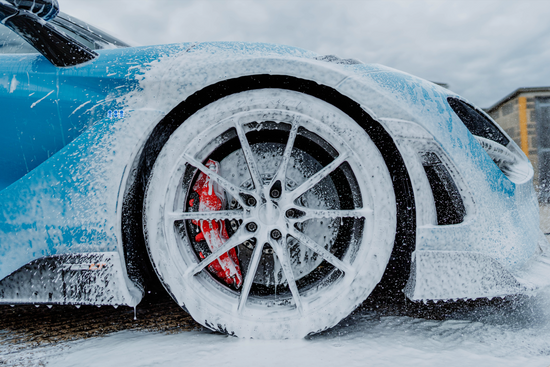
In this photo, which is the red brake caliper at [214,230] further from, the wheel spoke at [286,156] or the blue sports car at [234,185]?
the wheel spoke at [286,156]

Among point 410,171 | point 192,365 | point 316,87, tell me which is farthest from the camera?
point 316,87

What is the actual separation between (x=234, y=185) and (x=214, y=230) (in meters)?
0.26

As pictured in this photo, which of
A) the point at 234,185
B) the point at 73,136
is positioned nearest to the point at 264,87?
the point at 234,185

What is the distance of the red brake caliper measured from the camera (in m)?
1.41

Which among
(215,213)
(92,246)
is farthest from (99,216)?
(215,213)

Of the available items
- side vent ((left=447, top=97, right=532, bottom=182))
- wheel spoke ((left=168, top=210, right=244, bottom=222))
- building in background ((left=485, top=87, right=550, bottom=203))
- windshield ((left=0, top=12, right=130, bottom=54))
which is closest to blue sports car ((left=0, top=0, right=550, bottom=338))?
wheel spoke ((left=168, top=210, right=244, bottom=222))

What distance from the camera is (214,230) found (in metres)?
1.41

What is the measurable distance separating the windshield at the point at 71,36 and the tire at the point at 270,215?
32.2 inches

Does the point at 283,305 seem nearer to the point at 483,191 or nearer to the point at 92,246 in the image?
the point at 92,246

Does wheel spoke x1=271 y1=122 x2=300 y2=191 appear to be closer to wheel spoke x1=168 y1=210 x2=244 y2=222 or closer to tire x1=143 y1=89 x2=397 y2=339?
tire x1=143 y1=89 x2=397 y2=339

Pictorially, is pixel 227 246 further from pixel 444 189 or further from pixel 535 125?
pixel 535 125

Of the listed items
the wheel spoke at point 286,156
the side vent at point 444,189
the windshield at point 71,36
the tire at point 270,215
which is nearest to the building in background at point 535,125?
the side vent at point 444,189

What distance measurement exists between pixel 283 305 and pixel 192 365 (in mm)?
384

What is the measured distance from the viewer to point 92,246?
4.08 feet
